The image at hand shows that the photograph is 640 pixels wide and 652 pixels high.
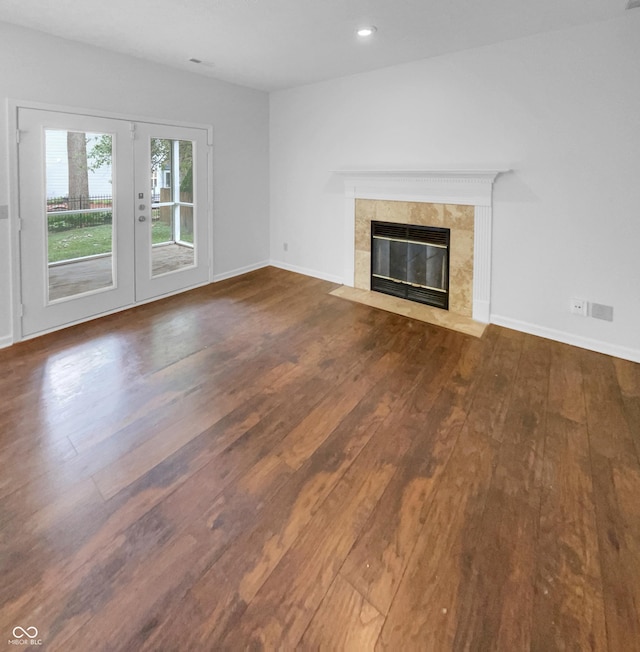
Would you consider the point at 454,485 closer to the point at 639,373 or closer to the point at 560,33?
the point at 639,373

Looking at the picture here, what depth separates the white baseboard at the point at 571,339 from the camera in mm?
3434

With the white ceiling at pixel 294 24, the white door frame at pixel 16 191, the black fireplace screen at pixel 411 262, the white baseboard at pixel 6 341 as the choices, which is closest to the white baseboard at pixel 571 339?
the black fireplace screen at pixel 411 262

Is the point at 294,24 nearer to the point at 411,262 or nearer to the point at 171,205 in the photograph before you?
the point at 171,205

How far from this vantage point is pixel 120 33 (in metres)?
3.48

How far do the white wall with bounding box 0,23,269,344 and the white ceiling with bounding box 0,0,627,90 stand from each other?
17 cm

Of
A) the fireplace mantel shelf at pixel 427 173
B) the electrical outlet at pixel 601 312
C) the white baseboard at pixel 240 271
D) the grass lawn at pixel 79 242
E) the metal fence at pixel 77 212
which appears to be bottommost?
the electrical outlet at pixel 601 312

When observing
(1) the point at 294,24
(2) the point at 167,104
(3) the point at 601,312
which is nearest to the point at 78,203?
(2) the point at 167,104

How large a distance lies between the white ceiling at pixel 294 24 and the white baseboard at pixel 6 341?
2.48 metres

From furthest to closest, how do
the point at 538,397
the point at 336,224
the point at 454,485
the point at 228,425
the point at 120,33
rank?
the point at 336,224 < the point at 120,33 < the point at 538,397 < the point at 228,425 < the point at 454,485

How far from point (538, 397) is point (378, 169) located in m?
3.03

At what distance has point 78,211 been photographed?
3.94 metres

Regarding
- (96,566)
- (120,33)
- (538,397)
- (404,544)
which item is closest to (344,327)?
(538,397)

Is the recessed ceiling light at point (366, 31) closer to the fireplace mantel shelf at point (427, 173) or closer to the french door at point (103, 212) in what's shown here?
the fireplace mantel shelf at point (427, 173)

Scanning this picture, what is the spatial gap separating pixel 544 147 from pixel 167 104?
3.78 m
